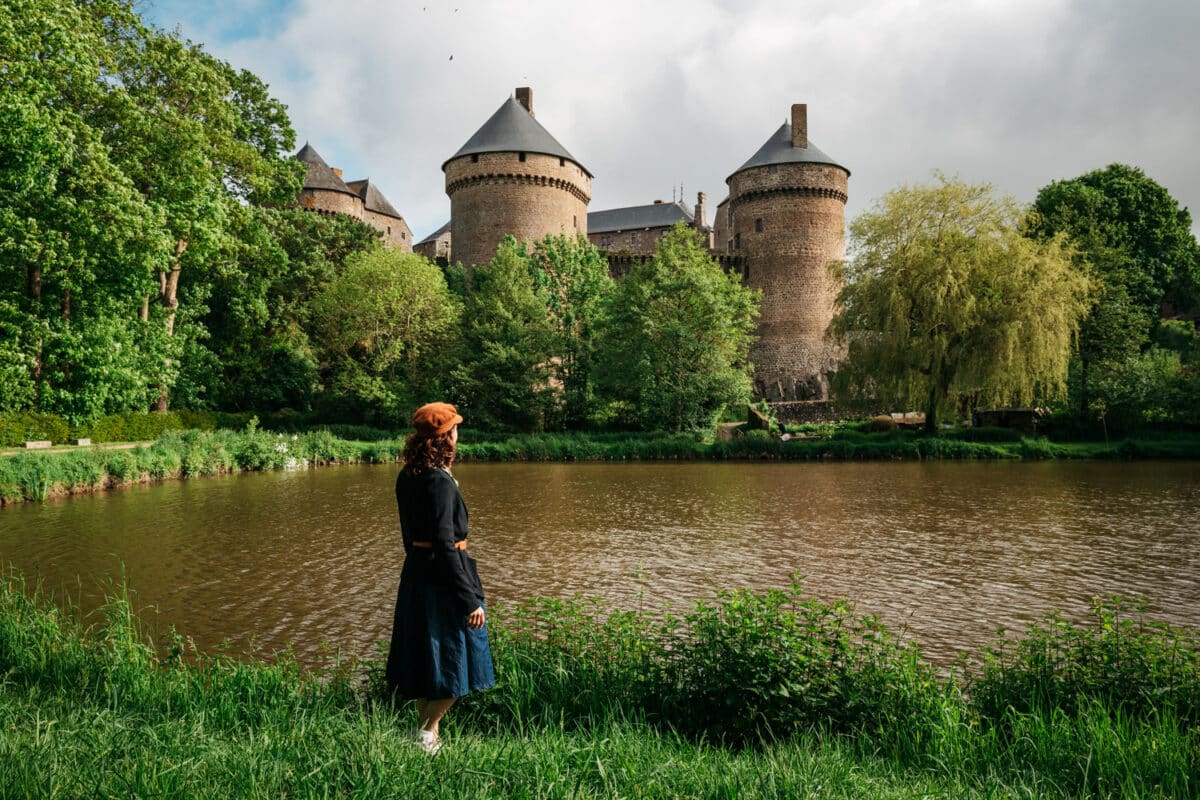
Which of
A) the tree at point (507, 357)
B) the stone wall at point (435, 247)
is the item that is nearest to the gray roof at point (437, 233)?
the stone wall at point (435, 247)

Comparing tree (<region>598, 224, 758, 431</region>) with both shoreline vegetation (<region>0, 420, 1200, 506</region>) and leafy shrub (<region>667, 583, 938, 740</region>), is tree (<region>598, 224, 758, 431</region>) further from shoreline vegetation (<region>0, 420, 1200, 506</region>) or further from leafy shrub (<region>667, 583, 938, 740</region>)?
leafy shrub (<region>667, 583, 938, 740</region>)

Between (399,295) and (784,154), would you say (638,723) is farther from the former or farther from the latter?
(784,154)

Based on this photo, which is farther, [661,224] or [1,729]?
[661,224]

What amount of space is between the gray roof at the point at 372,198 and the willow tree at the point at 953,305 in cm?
3728

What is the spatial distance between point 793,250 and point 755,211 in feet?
9.52

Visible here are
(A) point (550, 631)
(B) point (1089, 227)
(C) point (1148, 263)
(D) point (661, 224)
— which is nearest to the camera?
(A) point (550, 631)

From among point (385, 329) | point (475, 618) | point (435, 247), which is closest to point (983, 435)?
point (385, 329)

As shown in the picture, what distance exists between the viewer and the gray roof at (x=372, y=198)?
175ft

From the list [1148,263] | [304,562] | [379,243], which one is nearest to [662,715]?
[304,562]

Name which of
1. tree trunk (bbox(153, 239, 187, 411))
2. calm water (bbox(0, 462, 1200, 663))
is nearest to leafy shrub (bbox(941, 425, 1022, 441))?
calm water (bbox(0, 462, 1200, 663))

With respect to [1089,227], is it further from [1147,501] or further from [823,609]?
[823,609]

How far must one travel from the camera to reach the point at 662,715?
4102 mm

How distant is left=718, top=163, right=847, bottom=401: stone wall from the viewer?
40.5 m

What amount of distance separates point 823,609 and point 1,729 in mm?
3750
